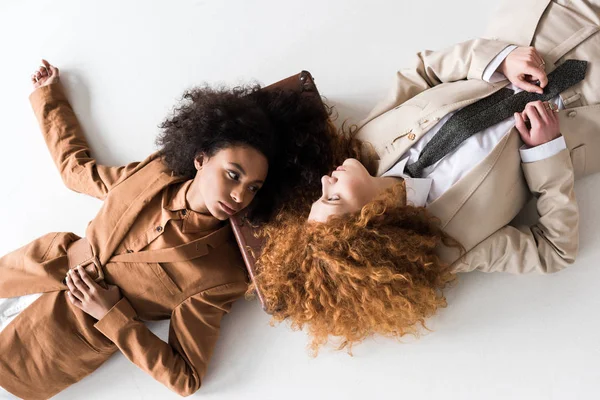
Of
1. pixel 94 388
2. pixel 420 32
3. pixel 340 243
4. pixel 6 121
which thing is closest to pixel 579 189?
pixel 420 32

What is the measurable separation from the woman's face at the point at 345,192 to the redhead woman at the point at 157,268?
23cm

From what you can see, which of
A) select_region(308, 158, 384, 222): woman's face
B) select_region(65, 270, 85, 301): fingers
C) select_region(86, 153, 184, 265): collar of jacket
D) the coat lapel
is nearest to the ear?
select_region(86, 153, 184, 265): collar of jacket

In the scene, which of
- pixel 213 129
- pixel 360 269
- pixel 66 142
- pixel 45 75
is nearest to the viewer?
pixel 360 269

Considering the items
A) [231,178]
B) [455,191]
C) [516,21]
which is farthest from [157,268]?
[516,21]

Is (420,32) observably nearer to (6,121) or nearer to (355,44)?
(355,44)

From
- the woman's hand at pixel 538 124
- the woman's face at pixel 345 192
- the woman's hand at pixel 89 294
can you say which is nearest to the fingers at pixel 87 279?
the woman's hand at pixel 89 294

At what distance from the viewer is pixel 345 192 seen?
1070mm

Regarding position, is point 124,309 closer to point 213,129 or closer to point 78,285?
point 78,285

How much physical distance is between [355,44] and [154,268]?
988 millimetres

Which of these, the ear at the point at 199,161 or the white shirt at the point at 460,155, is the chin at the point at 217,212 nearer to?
the ear at the point at 199,161

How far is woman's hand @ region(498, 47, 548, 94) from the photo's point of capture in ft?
3.87

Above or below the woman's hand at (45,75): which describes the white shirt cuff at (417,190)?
below

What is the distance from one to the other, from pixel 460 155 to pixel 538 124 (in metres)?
0.20

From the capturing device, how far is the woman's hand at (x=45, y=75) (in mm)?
1596
